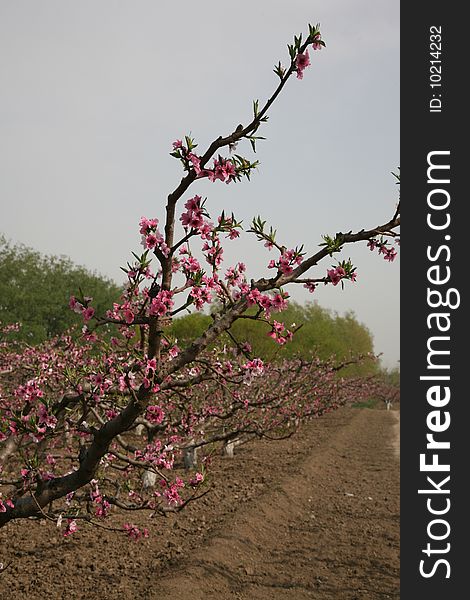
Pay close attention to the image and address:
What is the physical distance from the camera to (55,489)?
393 cm

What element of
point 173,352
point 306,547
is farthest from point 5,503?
point 306,547

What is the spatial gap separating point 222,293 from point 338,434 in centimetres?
1638

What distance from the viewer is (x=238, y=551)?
6551mm

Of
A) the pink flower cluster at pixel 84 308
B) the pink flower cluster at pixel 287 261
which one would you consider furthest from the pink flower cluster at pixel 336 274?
the pink flower cluster at pixel 84 308

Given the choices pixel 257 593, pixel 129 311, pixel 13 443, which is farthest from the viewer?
pixel 257 593

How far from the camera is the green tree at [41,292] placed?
1307 inches

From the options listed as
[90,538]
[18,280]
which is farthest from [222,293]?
[18,280]

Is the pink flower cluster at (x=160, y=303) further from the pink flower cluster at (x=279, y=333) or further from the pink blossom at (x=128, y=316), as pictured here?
the pink flower cluster at (x=279, y=333)

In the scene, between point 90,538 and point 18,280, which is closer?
point 90,538

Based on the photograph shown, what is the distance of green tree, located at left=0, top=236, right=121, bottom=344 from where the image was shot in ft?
109

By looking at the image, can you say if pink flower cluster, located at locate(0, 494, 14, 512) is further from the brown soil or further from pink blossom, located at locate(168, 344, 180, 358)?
the brown soil

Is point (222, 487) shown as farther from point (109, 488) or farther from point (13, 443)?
point (13, 443)

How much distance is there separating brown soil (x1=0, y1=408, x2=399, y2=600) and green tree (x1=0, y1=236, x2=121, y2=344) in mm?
24410

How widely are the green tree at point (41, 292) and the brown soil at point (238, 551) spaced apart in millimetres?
24410
